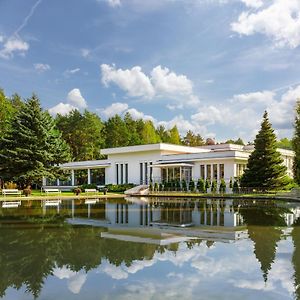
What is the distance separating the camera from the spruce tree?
33.4 meters

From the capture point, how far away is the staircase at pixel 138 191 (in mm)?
38050

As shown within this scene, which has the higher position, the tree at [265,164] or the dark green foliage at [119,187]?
the tree at [265,164]

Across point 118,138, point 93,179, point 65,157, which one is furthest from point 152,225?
point 118,138

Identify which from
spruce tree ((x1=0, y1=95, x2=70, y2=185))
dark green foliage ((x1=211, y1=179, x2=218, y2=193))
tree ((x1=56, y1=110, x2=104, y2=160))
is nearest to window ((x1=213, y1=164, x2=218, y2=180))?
dark green foliage ((x1=211, y1=179, x2=218, y2=193))

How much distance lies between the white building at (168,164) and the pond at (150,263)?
2590 centimetres

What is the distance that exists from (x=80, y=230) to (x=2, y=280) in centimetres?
540

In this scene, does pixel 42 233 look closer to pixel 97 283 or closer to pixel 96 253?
pixel 96 253

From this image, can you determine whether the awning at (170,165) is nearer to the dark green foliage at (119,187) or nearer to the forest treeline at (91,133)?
the dark green foliage at (119,187)

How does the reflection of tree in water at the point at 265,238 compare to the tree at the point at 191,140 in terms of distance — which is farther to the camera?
the tree at the point at 191,140

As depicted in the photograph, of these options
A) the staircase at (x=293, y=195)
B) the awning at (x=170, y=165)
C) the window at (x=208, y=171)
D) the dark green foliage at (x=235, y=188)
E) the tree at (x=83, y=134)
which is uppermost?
the tree at (x=83, y=134)

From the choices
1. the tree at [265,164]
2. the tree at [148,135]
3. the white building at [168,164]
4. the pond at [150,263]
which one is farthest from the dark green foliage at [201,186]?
the tree at [148,135]

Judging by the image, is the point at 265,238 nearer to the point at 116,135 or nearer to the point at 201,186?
the point at 201,186

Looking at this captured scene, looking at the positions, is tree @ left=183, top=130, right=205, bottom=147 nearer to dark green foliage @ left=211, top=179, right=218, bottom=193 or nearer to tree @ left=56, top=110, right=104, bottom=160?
tree @ left=56, top=110, right=104, bottom=160

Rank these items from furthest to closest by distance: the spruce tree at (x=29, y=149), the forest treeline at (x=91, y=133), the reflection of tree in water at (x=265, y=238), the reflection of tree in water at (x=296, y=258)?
the forest treeline at (x=91, y=133), the spruce tree at (x=29, y=149), the reflection of tree in water at (x=265, y=238), the reflection of tree in water at (x=296, y=258)
